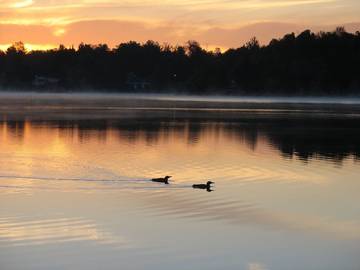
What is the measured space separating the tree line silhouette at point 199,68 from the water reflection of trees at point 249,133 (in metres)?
65.6

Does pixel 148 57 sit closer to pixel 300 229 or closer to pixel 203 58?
pixel 203 58

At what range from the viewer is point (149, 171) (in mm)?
18516

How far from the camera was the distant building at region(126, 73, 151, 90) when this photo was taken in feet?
470

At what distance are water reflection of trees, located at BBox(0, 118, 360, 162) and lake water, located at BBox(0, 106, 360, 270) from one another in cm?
39

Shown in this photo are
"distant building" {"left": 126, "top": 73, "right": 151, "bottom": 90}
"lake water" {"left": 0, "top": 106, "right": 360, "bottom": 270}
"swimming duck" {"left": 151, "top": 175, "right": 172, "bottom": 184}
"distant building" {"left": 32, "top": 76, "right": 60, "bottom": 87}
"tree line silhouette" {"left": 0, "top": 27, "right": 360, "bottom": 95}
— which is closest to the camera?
"lake water" {"left": 0, "top": 106, "right": 360, "bottom": 270}

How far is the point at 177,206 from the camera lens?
1340cm

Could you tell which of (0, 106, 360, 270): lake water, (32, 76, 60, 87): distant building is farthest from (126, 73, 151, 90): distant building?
(0, 106, 360, 270): lake water

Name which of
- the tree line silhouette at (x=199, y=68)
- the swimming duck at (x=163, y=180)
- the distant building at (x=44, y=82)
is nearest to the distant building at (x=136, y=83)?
the tree line silhouette at (x=199, y=68)

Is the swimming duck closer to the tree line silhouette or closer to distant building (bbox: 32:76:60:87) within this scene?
the tree line silhouette

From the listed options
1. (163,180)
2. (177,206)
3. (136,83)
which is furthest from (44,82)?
(177,206)

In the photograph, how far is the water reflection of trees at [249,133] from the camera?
25.0 meters

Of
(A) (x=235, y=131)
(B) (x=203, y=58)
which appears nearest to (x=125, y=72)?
(B) (x=203, y=58)

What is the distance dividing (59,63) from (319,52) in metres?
69.0

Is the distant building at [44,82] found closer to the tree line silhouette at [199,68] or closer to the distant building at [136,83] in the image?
the tree line silhouette at [199,68]
